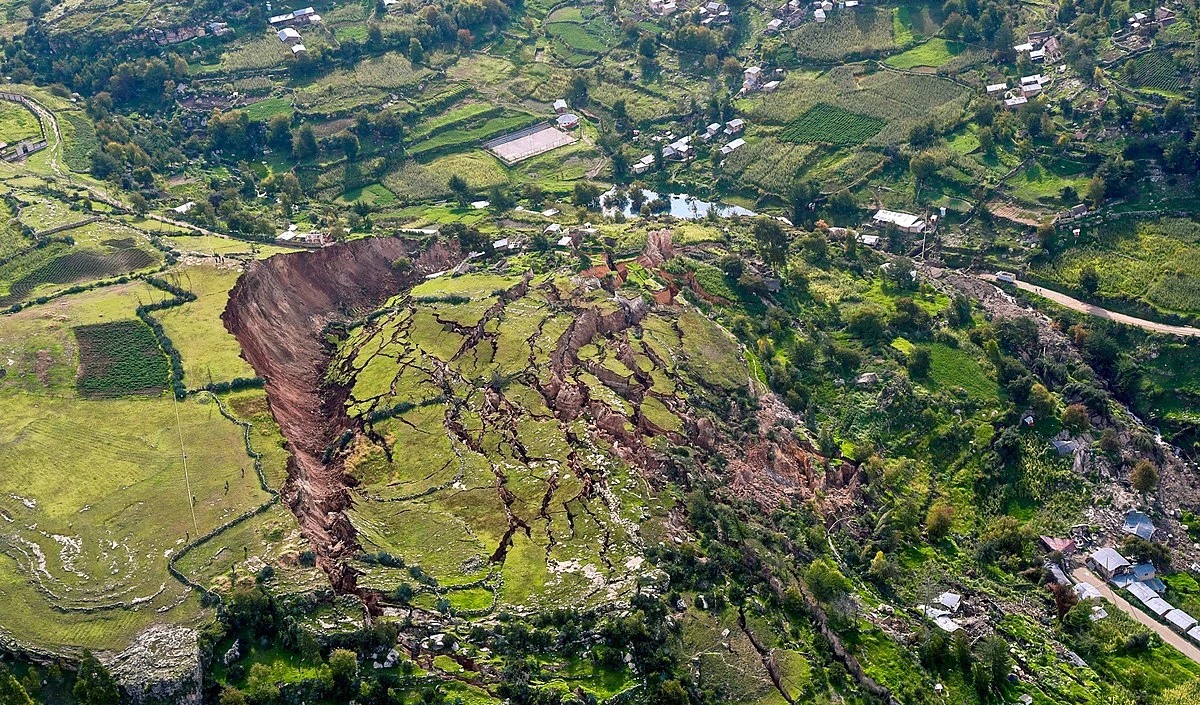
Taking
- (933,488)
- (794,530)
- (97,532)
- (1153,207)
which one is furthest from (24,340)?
A: (1153,207)

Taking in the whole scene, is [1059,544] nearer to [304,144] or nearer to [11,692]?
[11,692]

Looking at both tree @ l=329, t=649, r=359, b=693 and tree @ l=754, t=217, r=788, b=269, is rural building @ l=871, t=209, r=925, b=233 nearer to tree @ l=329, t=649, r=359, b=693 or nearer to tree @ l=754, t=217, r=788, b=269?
tree @ l=754, t=217, r=788, b=269

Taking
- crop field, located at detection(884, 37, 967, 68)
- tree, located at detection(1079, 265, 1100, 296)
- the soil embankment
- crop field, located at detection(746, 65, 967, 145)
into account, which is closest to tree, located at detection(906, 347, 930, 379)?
tree, located at detection(1079, 265, 1100, 296)

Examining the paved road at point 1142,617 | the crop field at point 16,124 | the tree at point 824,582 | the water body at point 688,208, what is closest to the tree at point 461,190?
the water body at point 688,208

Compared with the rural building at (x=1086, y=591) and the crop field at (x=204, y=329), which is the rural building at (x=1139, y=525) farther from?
the crop field at (x=204, y=329)

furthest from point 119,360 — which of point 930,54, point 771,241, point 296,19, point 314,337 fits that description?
point 930,54

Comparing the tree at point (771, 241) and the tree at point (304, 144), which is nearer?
the tree at point (771, 241)

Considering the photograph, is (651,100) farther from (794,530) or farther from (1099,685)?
(1099,685)
